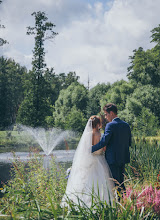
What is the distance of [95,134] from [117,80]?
39.7m

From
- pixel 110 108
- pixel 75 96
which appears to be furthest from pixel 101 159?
pixel 75 96

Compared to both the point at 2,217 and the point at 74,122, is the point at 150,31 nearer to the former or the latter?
the point at 74,122

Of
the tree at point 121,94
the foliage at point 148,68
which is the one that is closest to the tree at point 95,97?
the tree at point 121,94

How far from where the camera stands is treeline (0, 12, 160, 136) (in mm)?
24047

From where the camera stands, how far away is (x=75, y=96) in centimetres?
4341

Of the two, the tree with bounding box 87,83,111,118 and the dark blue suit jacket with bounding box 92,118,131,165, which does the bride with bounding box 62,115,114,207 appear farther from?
the tree with bounding box 87,83,111,118

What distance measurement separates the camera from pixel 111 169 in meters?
4.13

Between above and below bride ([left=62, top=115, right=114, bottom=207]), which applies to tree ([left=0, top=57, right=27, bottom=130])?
above

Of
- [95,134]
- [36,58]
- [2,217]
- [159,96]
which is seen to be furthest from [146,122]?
[2,217]

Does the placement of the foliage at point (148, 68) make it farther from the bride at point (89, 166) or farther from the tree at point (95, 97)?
the bride at point (89, 166)

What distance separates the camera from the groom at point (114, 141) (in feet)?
13.0

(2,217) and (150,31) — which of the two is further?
(150,31)

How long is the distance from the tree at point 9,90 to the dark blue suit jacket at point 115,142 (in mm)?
30183

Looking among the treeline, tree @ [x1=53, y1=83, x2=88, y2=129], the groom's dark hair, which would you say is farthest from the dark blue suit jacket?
tree @ [x1=53, y1=83, x2=88, y2=129]
